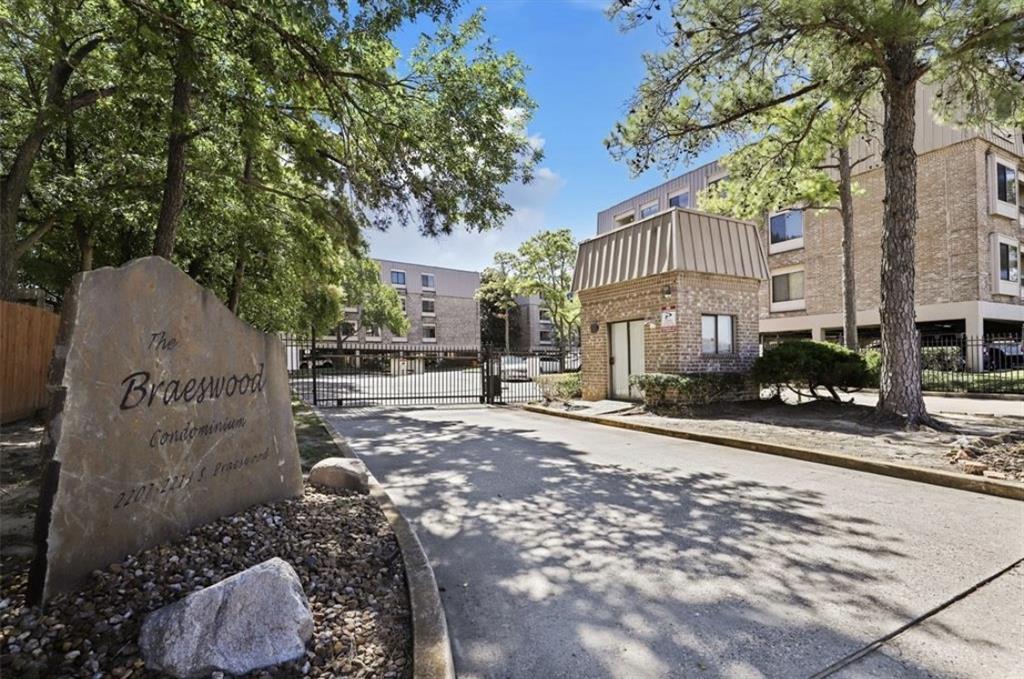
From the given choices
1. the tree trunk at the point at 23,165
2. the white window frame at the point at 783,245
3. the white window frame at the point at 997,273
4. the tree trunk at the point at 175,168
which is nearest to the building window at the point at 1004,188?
the white window frame at the point at 997,273

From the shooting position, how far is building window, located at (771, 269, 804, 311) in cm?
2775

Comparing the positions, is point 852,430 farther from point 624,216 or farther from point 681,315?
point 624,216

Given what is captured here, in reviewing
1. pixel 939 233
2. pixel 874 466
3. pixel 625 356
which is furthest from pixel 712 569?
pixel 939 233

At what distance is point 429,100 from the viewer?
7711 mm

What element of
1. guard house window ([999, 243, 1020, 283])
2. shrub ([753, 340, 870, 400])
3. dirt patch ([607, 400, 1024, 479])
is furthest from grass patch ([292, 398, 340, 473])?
guard house window ([999, 243, 1020, 283])

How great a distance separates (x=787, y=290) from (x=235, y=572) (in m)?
30.8

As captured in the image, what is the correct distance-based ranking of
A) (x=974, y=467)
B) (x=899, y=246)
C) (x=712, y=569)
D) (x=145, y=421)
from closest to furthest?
(x=145, y=421), (x=712, y=569), (x=974, y=467), (x=899, y=246)

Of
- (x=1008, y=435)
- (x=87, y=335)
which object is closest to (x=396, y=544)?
(x=87, y=335)

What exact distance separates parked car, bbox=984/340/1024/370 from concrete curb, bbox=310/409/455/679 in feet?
82.7

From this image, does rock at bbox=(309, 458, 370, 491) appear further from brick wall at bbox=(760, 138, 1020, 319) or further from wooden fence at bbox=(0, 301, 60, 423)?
brick wall at bbox=(760, 138, 1020, 319)

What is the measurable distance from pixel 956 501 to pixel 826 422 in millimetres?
4217

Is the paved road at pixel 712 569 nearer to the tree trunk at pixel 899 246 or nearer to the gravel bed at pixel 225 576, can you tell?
the gravel bed at pixel 225 576

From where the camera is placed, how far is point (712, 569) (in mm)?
3418

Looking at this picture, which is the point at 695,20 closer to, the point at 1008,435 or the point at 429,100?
the point at 429,100
